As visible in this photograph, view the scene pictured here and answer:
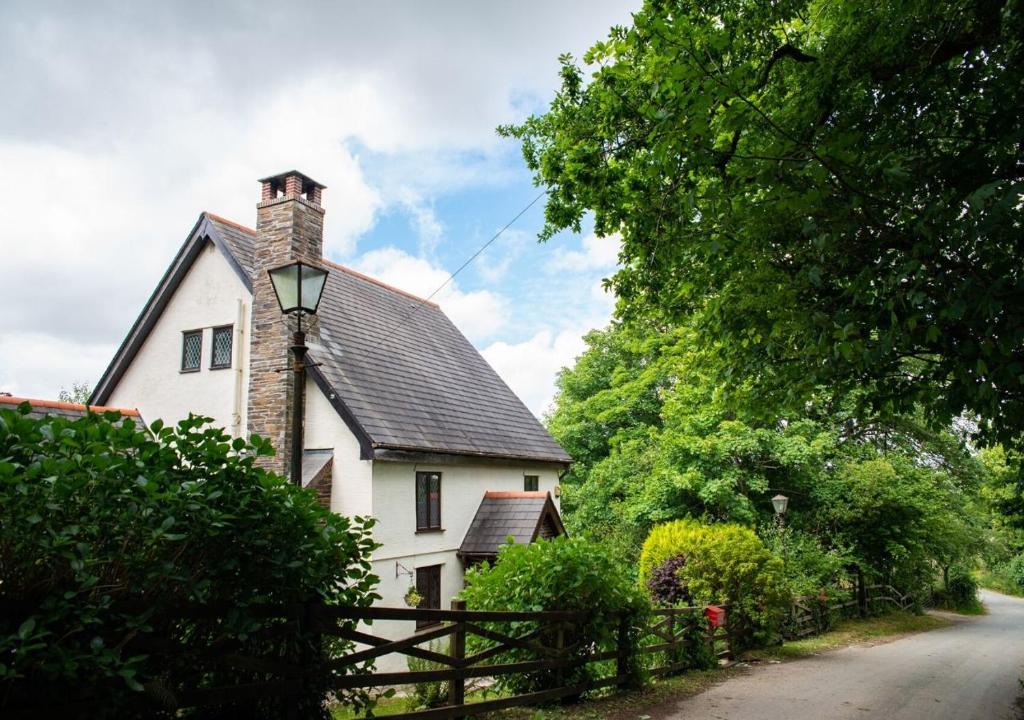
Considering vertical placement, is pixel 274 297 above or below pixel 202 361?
above

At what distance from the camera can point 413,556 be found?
16.1m

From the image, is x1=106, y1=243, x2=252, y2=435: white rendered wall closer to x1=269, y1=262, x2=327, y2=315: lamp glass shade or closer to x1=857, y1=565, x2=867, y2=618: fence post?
x1=269, y1=262, x2=327, y2=315: lamp glass shade

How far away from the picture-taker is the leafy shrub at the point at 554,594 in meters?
8.20

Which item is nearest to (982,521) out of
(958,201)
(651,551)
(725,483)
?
(725,483)

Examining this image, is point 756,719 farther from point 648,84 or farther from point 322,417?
point 322,417

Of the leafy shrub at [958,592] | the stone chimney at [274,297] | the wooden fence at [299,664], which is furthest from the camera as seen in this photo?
the leafy shrub at [958,592]

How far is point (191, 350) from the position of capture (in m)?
17.7

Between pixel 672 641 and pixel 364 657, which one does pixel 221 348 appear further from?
pixel 364 657

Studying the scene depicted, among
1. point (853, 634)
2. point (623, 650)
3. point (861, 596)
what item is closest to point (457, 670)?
point (623, 650)

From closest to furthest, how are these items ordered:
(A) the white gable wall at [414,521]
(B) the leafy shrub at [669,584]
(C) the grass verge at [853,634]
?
(B) the leafy shrub at [669,584], (C) the grass verge at [853,634], (A) the white gable wall at [414,521]

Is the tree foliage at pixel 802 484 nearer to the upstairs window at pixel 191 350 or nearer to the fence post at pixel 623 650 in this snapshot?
the fence post at pixel 623 650

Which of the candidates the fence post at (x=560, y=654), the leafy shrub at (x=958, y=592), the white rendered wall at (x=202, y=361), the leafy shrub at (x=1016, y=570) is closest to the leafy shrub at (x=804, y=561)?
the fence post at (x=560, y=654)

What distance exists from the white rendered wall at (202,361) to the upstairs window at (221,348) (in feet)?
0.47

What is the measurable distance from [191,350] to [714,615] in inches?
552
